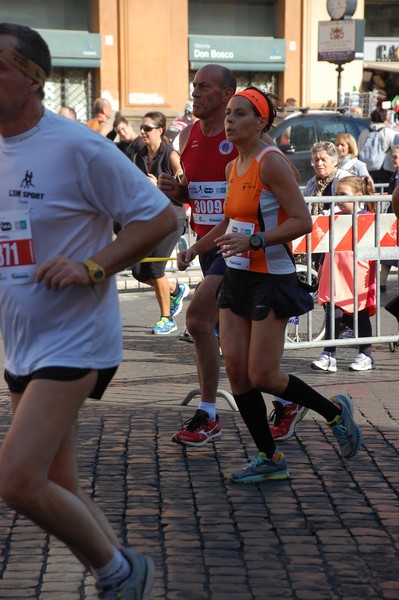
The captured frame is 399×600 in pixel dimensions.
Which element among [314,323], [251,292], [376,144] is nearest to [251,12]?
[376,144]

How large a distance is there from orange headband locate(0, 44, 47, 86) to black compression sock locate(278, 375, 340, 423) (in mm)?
2609

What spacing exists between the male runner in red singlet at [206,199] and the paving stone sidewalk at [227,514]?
0.21 meters

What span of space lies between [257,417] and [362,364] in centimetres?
362

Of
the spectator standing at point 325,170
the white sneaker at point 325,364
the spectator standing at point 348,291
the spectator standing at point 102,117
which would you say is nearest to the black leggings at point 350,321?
the spectator standing at point 348,291

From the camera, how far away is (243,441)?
6.52m

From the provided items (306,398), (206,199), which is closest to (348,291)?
(206,199)

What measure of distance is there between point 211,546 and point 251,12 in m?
32.8

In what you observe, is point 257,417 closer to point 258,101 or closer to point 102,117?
point 258,101

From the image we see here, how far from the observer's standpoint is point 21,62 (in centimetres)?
350

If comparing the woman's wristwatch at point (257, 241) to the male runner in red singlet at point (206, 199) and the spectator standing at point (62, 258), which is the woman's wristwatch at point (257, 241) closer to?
the male runner in red singlet at point (206, 199)

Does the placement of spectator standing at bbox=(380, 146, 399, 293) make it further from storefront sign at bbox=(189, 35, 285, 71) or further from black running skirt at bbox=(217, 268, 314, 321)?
storefront sign at bbox=(189, 35, 285, 71)

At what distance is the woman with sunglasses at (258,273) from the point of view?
5.48 metres

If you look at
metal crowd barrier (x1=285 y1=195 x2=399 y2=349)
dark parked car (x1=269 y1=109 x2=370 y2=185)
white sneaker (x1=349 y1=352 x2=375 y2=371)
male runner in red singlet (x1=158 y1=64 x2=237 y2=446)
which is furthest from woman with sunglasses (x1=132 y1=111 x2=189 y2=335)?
dark parked car (x1=269 y1=109 x2=370 y2=185)

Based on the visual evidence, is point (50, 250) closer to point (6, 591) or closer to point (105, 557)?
point (105, 557)
